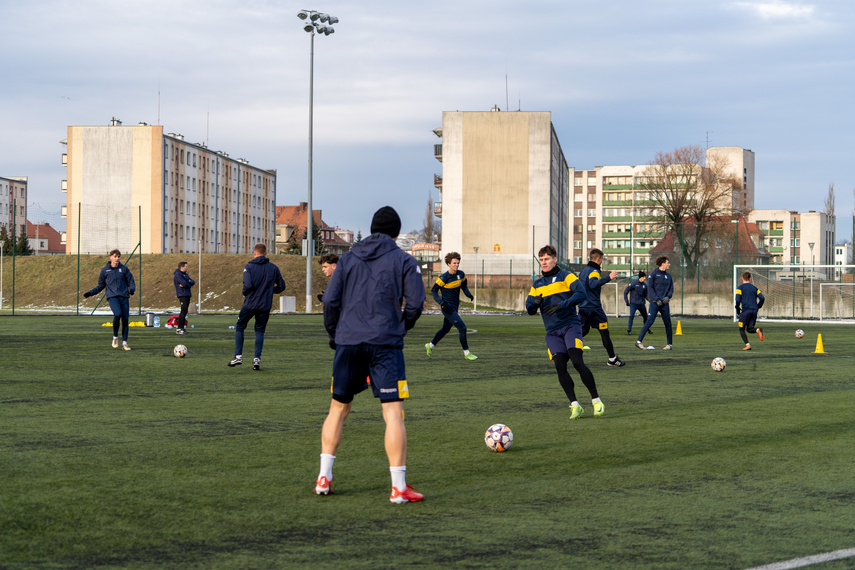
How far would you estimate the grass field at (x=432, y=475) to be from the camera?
511 cm

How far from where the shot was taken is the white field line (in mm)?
4758

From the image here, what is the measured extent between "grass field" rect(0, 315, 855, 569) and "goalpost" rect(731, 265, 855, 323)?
3106cm

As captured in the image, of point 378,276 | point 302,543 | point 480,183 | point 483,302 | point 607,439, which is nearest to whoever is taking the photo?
point 302,543

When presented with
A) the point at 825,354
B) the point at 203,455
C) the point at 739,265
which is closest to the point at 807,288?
the point at 739,265

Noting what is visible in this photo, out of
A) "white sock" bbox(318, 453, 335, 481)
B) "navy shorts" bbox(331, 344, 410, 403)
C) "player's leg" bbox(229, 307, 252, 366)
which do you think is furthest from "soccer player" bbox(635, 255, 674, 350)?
"white sock" bbox(318, 453, 335, 481)

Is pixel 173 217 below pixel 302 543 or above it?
above

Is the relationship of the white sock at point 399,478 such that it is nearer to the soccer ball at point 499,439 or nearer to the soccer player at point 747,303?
the soccer ball at point 499,439

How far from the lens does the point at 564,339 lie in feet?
34.5

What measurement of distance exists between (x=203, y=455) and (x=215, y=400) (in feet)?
12.6

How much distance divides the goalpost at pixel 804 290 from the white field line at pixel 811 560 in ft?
129

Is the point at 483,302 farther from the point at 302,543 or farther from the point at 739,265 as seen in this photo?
the point at 302,543

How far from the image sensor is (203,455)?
25.6ft

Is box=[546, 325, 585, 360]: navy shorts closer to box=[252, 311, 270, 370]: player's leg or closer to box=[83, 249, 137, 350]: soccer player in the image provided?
box=[252, 311, 270, 370]: player's leg

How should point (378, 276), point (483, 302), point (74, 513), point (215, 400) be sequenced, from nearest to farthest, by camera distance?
point (74, 513) < point (378, 276) < point (215, 400) < point (483, 302)
